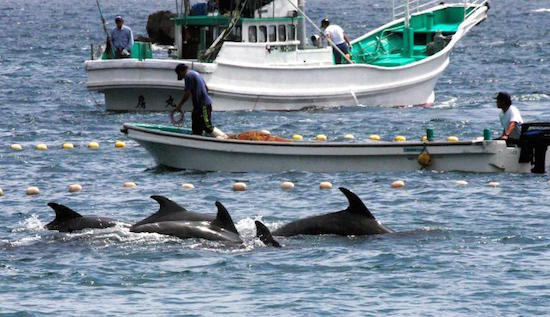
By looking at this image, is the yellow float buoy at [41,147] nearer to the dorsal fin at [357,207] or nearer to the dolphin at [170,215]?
the dolphin at [170,215]

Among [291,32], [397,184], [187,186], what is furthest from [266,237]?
[291,32]

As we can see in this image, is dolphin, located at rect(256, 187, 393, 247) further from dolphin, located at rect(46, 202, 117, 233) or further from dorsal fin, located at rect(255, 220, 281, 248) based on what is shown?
dolphin, located at rect(46, 202, 117, 233)

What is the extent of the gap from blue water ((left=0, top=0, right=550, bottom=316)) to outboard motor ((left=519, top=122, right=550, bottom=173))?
0.98ft

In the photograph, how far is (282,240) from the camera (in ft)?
59.5

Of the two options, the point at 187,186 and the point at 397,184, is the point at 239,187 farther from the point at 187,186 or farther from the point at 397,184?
the point at 397,184

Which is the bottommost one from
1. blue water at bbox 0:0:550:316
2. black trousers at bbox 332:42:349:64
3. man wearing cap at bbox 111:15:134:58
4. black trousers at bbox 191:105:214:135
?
blue water at bbox 0:0:550:316

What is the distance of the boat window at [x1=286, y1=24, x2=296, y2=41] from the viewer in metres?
34.2

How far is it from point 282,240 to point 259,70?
A: 1489 centimetres

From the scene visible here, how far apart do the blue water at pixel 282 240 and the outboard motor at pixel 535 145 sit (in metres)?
0.30

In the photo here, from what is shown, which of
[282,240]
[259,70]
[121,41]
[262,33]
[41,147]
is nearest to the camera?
[282,240]

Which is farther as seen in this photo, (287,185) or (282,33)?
(282,33)

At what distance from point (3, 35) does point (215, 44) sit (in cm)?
4490

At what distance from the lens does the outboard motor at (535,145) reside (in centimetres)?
2305

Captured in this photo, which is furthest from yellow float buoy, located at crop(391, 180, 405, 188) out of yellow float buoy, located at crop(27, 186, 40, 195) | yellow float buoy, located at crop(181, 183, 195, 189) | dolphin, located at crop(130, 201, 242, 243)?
yellow float buoy, located at crop(27, 186, 40, 195)
